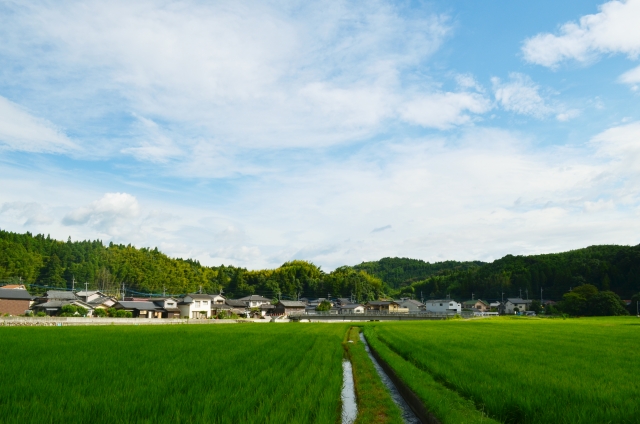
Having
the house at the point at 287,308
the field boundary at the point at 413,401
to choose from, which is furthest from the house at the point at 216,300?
the field boundary at the point at 413,401

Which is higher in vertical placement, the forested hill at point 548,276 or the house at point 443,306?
the forested hill at point 548,276

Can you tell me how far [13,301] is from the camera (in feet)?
189

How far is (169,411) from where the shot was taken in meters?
7.19

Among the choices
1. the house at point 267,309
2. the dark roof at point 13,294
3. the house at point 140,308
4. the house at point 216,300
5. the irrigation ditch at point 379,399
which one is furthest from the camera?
the house at point 267,309

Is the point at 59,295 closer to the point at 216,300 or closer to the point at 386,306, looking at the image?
the point at 216,300

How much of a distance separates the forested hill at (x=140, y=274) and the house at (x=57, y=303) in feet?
89.7

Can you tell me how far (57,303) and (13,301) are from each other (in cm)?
1070

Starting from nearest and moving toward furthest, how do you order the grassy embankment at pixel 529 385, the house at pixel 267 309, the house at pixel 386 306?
the grassy embankment at pixel 529 385 → the house at pixel 267 309 → the house at pixel 386 306

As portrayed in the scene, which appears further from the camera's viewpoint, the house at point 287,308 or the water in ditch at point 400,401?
the house at point 287,308

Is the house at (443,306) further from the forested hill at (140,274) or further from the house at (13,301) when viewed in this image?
the house at (13,301)

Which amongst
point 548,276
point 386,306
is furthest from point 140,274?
point 548,276

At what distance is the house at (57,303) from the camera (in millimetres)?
65500

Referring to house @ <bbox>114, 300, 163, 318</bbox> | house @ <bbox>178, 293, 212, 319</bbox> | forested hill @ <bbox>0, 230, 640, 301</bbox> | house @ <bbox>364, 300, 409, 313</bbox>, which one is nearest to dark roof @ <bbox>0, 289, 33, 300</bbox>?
house @ <bbox>114, 300, 163, 318</bbox>

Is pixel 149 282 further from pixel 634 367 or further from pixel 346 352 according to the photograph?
pixel 634 367
